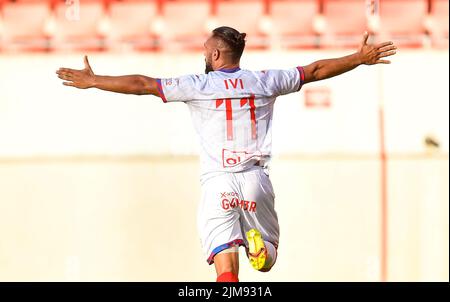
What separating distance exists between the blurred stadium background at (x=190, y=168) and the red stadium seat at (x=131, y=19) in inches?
13.4

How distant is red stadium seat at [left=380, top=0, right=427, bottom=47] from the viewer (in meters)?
8.59

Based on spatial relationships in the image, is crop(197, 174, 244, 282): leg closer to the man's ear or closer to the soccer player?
the soccer player

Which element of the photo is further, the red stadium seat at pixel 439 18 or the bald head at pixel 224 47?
the red stadium seat at pixel 439 18

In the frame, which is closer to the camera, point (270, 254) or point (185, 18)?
point (270, 254)

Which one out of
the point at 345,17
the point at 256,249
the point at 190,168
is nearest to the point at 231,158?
the point at 256,249

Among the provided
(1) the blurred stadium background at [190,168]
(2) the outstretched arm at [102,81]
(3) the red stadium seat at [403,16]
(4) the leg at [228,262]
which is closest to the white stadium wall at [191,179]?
(1) the blurred stadium background at [190,168]

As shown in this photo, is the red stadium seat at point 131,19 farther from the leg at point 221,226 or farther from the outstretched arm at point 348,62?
the leg at point 221,226

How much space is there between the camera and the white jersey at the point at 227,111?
434 centimetres

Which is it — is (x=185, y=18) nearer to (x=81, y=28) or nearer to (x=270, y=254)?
(x=81, y=28)

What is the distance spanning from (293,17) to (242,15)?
1.49 ft

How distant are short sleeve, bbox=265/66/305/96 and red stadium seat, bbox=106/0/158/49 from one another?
4252 millimetres

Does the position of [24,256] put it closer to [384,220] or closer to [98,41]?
[98,41]

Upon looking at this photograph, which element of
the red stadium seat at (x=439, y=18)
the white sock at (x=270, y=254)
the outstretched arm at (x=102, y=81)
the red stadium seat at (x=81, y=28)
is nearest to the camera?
the outstretched arm at (x=102, y=81)

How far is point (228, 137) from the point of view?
4.37 metres
